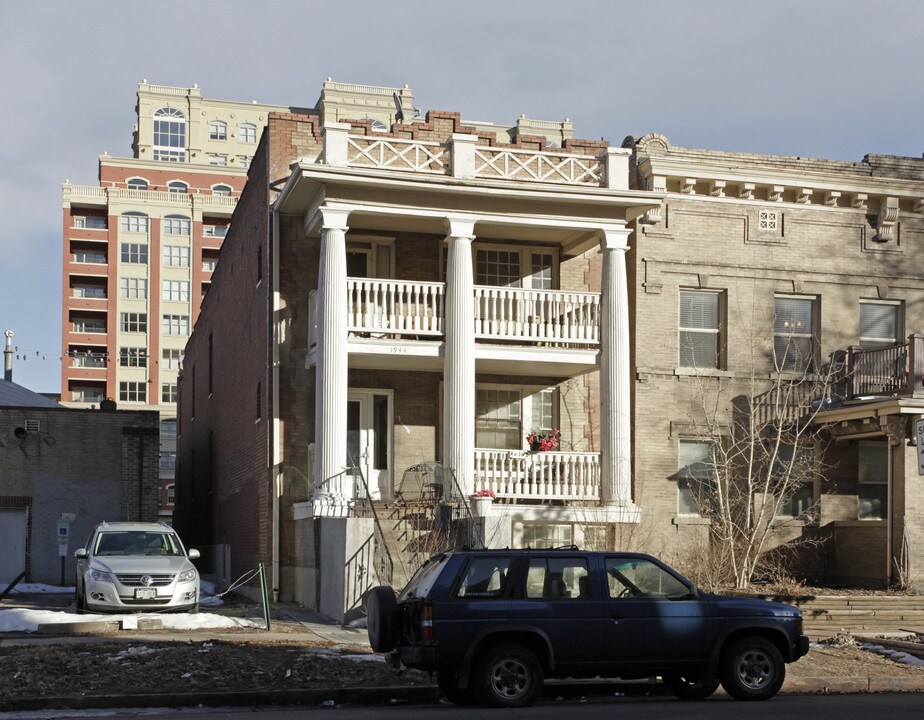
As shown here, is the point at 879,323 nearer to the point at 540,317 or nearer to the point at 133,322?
the point at 540,317

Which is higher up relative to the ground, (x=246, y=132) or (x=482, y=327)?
(x=246, y=132)

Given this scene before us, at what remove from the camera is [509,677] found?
1223cm

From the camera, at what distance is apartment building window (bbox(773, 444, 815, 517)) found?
25188mm

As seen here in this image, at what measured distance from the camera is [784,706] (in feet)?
40.5

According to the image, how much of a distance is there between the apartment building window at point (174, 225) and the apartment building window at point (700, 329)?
3215 inches

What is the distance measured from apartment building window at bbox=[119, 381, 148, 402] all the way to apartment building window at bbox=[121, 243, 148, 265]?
9.87 m

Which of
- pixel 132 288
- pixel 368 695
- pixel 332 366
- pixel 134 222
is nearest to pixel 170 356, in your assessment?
pixel 132 288

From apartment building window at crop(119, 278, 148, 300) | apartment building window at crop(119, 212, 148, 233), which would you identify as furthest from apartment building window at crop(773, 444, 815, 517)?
apartment building window at crop(119, 212, 148, 233)

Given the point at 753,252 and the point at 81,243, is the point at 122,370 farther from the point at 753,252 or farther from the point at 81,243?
the point at 753,252

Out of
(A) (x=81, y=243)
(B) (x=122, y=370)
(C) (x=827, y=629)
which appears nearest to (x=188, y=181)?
(A) (x=81, y=243)

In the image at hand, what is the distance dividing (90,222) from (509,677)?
95.0 m

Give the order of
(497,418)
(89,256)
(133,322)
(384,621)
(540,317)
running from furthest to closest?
(89,256) < (133,322) < (497,418) < (540,317) < (384,621)

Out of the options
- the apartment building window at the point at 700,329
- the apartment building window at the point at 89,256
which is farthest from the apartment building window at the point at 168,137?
the apartment building window at the point at 700,329

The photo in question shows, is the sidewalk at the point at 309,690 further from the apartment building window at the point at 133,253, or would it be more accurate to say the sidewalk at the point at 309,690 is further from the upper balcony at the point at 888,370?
the apartment building window at the point at 133,253
